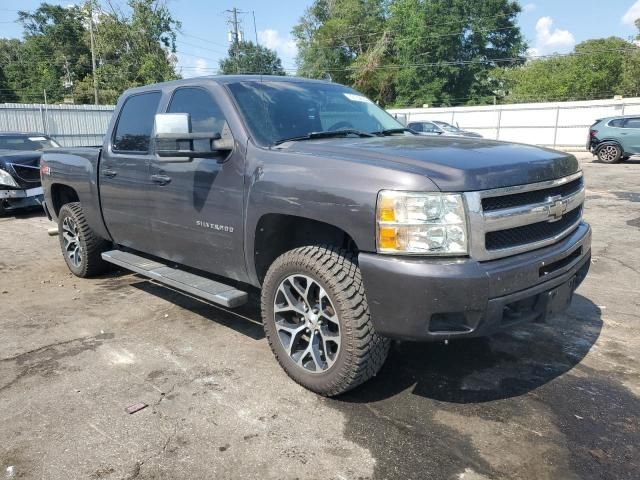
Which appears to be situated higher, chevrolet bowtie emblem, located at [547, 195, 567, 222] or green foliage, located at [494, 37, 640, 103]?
green foliage, located at [494, 37, 640, 103]

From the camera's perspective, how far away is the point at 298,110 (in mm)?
3928

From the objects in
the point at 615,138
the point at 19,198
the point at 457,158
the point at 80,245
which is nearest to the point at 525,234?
the point at 457,158

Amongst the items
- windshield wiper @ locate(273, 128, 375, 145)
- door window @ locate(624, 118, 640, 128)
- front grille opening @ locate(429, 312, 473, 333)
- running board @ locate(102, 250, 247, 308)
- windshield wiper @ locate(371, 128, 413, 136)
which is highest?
door window @ locate(624, 118, 640, 128)

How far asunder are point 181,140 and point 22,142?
9483 millimetres

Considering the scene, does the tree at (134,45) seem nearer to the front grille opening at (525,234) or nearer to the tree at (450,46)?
the tree at (450,46)

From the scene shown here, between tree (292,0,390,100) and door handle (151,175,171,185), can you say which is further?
tree (292,0,390,100)

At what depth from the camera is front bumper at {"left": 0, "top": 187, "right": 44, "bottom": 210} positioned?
999 cm

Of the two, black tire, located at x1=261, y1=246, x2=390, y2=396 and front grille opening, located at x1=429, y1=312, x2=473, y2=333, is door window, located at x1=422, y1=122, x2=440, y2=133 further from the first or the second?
front grille opening, located at x1=429, y1=312, x2=473, y2=333

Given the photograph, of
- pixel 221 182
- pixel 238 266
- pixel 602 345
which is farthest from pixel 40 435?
pixel 602 345

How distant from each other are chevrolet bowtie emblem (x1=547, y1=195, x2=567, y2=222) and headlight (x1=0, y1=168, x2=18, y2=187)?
983 centimetres

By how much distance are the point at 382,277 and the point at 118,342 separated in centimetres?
245

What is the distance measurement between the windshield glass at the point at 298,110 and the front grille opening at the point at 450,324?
162 centimetres

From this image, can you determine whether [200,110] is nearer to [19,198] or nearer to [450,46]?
[19,198]

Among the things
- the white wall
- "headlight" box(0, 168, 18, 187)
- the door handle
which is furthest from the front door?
the white wall
